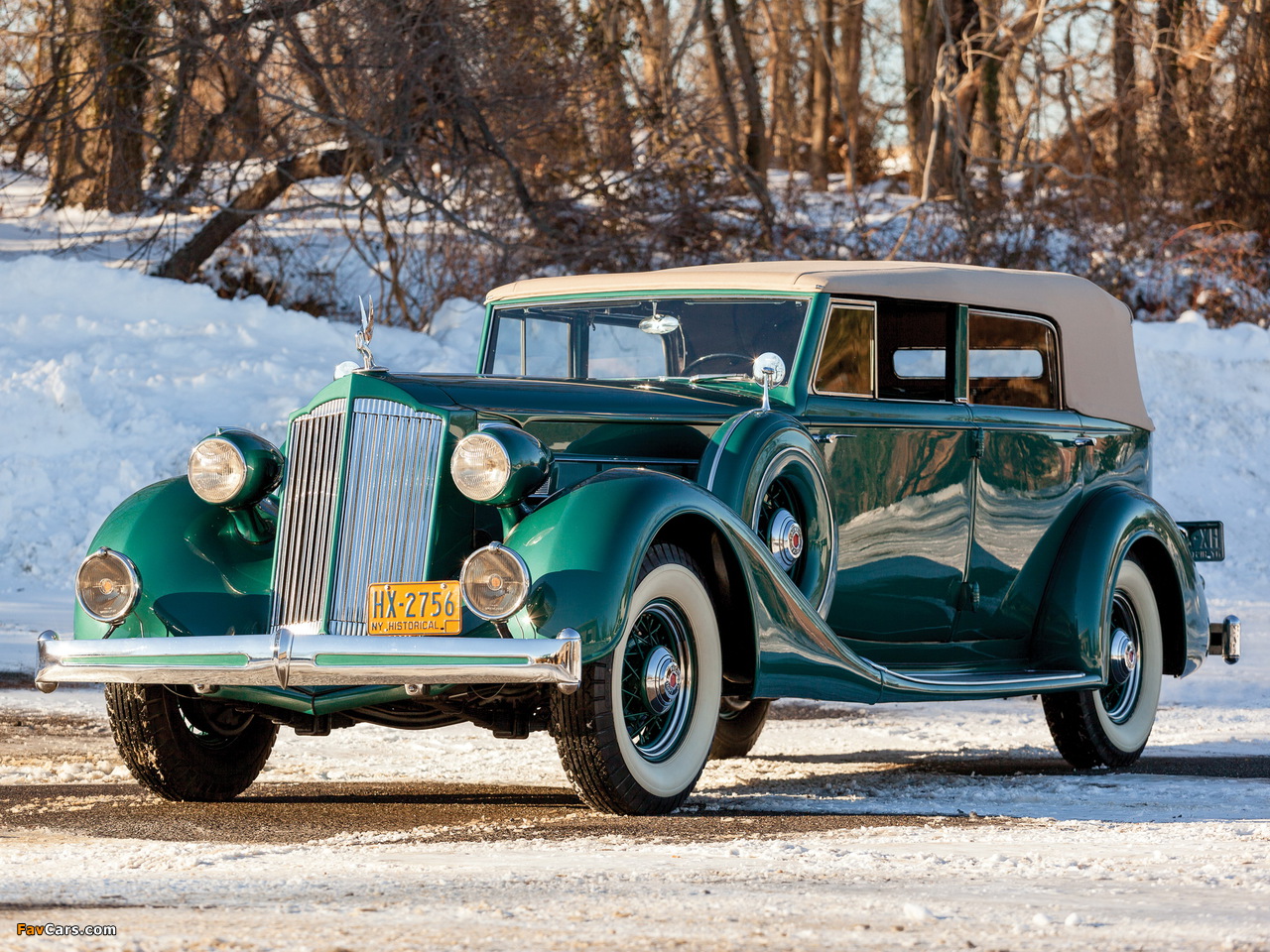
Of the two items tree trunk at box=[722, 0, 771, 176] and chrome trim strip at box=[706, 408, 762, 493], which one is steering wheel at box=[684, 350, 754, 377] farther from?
tree trunk at box=[722, 0, 771, 176]

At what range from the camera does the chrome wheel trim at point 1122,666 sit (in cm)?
752

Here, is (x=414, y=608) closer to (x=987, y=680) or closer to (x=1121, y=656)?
(x=987, y=680)

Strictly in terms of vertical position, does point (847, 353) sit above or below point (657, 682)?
above

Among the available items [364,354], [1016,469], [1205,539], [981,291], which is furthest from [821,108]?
[364,354]

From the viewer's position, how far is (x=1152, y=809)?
5.67m

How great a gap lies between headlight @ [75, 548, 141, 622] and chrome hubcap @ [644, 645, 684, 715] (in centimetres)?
157

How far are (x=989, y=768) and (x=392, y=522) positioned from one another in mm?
2932

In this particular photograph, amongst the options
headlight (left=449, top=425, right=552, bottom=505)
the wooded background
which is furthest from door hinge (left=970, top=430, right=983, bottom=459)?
the wooded background

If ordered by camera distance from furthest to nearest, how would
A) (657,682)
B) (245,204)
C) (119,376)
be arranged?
(245,204)
(119,376)
(657,682)

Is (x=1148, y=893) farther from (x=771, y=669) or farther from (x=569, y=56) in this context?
(x=569, y=56)

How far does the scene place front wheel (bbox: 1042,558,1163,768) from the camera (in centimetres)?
729

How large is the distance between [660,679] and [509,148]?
12.8 meters

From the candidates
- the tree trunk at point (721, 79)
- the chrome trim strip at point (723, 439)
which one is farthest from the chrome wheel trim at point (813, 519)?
the tree trunk at point (721, 79)

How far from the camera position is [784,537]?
5996 mm
